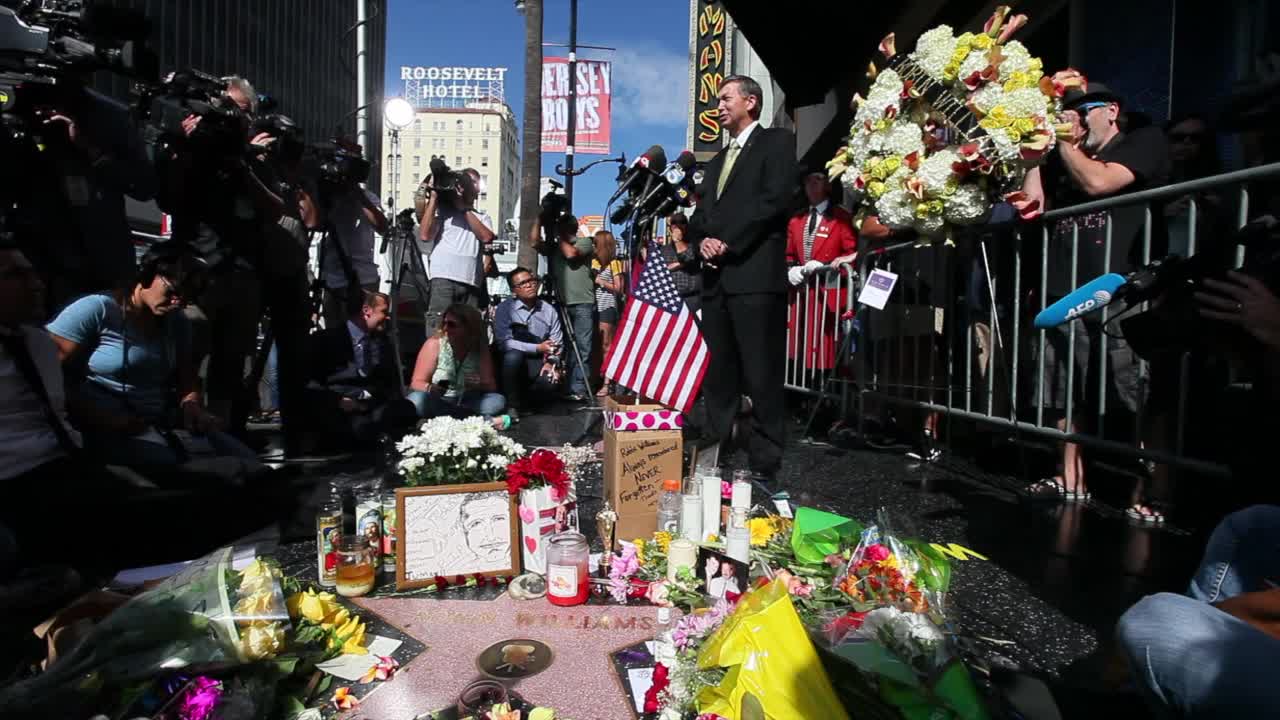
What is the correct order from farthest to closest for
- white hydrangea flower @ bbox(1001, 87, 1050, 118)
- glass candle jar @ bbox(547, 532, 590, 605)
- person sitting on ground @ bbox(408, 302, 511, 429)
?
1. person sitting on ground @ bbox(408, 302, 511, 429)
2. white hydrangea flower @ bbox(1001, 87, 1050, 118)
3. glass candle jar @ bbox(547, 532, 590, 605)

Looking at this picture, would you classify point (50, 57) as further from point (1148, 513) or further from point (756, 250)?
point (1148, 513)

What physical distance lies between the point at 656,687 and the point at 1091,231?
3.14 meters

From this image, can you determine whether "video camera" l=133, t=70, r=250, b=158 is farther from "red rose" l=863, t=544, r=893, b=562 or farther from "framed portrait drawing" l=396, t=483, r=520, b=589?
"red rose" l=863, t=544, r=893, b=562

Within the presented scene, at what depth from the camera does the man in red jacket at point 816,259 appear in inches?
228

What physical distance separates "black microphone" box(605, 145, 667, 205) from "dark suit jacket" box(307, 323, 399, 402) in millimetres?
2684

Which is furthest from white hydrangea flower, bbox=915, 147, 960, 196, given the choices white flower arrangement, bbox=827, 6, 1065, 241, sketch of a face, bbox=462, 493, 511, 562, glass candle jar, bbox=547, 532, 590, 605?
sketch of a face, bbox=462, 493, 511, 562

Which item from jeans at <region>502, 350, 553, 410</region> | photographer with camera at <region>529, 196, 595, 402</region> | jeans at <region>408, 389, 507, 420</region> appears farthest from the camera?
photographer with camera at <region>529, 196, 595, 402</region>

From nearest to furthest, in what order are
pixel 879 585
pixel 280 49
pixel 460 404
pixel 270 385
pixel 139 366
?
pixel 879 585 < pixel 139 366 < pixel 460 404 < pixel 270 385 < pixel 280 49

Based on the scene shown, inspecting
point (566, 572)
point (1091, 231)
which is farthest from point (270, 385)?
point (1091, 231)

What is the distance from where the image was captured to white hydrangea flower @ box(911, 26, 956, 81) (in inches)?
125

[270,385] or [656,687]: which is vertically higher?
[270,385]

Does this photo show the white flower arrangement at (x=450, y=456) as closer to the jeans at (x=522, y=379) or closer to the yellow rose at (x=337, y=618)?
the yellow rose at (x=337, y=618)

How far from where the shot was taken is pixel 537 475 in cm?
284

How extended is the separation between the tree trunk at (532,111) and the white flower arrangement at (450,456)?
29.8ft
